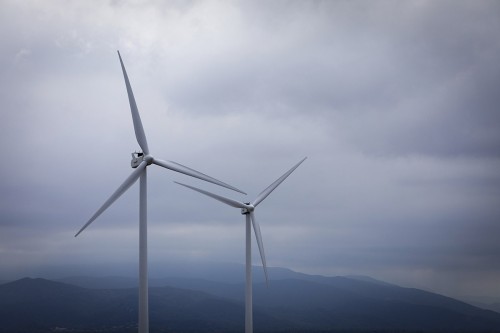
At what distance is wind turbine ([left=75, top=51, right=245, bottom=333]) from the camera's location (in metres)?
47.5

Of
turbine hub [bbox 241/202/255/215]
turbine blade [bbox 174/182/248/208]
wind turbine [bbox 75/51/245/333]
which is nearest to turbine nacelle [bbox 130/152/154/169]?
wind turbine [bbox 75/51/245/333]

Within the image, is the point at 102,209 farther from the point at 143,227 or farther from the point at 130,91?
the point at 130,91

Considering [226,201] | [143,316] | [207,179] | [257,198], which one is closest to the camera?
[143,316]

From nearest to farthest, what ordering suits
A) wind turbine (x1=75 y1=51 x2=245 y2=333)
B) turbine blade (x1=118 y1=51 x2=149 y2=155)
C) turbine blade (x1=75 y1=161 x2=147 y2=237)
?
wind turbine (x1=75 y1=51 x2=245 y2=333) → turbine blade (x1=75 y1=161 x2=147 y2=237) → turbine blade (x1=118 y1=51 x2=149 y2=155)

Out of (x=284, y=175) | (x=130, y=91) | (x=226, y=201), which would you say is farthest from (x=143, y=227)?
(x=284, y=175)

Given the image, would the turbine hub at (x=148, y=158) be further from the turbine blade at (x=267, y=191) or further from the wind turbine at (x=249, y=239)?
the turbine blade at (x=267, y=191)

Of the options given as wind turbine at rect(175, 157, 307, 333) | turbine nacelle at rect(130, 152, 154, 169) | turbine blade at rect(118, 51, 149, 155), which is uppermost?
turbine blade at rect(118, 51, 149, 155)

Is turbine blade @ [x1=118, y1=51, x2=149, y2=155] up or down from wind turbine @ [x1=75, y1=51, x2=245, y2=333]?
up

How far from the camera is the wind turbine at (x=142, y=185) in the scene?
47531mm

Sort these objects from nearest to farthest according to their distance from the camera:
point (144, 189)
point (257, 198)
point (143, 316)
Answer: point (143, 316) < point (144, 189) < point (257, 198)

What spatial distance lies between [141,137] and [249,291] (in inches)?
998

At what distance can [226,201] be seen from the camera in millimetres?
66688

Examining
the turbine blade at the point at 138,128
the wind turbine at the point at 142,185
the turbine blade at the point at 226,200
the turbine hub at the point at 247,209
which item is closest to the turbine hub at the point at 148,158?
the wind turbine at the point at 142,185

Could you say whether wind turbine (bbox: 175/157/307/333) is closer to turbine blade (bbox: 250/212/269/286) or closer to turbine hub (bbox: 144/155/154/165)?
turbine blade (bbox: 250/212/269/286)
